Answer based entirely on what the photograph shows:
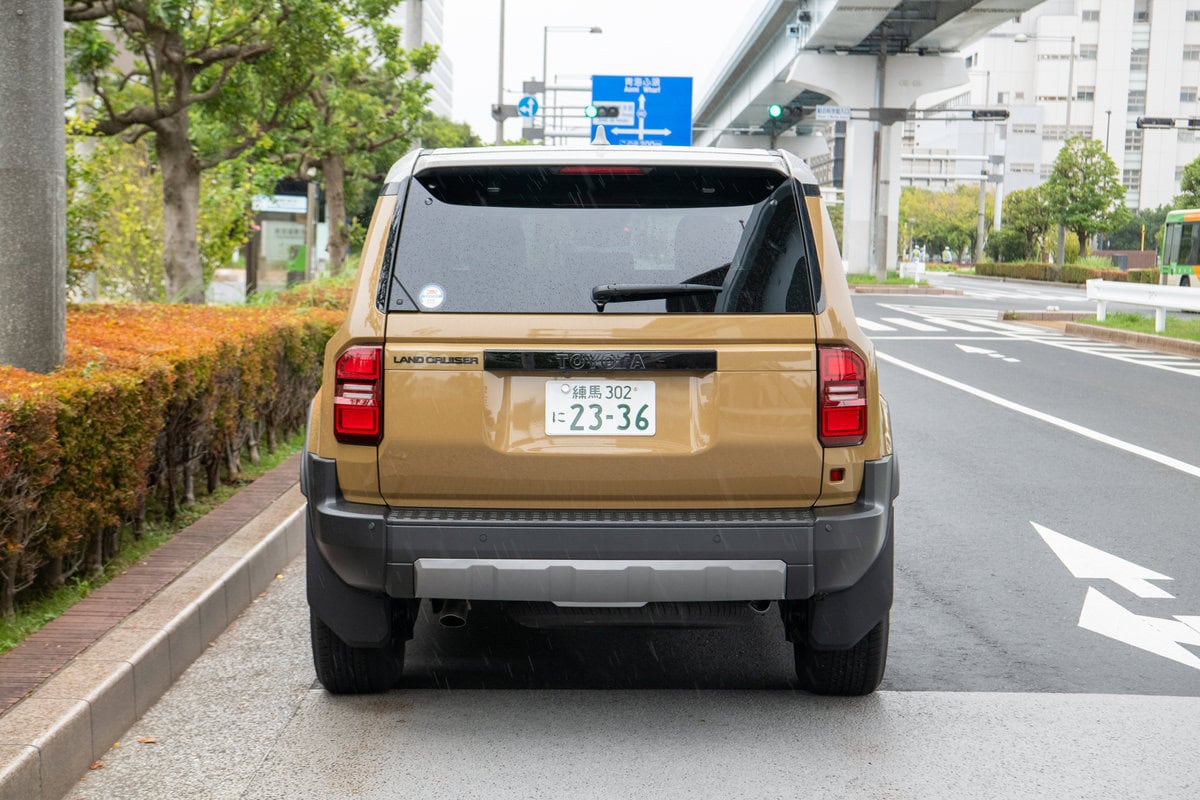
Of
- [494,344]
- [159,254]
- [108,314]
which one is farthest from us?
[159,254]

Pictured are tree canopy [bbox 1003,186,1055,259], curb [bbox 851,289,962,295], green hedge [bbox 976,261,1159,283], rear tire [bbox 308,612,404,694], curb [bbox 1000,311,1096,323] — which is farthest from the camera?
tree canopy [bbox 1003,186,1055,259]

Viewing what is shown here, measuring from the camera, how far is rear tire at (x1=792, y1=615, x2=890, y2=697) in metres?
4.57

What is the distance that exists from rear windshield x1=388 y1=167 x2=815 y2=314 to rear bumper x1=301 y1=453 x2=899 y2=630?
63 cm

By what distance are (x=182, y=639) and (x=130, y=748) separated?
0.77 meters

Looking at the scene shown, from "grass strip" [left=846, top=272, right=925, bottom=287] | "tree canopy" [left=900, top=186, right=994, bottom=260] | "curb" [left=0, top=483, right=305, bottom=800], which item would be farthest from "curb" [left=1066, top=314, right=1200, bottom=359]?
"tree canopy" [left=900, top=186, right=994, bottom=260]

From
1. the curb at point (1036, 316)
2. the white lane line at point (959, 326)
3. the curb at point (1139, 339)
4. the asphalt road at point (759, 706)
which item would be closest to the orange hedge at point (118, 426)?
the asphalt road at point (759, 706)

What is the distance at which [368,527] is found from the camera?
4.07m

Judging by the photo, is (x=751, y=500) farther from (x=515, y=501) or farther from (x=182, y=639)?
(x=182, y=639)

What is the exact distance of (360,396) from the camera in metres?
4.07

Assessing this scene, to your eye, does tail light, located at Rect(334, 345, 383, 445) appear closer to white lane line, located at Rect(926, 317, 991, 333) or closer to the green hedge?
white lane line, located at Rect(926, 317, 991, 333)

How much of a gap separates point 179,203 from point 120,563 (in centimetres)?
818

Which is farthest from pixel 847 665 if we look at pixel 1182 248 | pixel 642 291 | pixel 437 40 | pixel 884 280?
pixel 437 40

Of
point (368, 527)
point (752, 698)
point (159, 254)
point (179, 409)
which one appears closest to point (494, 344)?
point (368, 527)

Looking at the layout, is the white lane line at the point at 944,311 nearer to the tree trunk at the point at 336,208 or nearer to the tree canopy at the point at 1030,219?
the tree trunk at the point at 336,208
